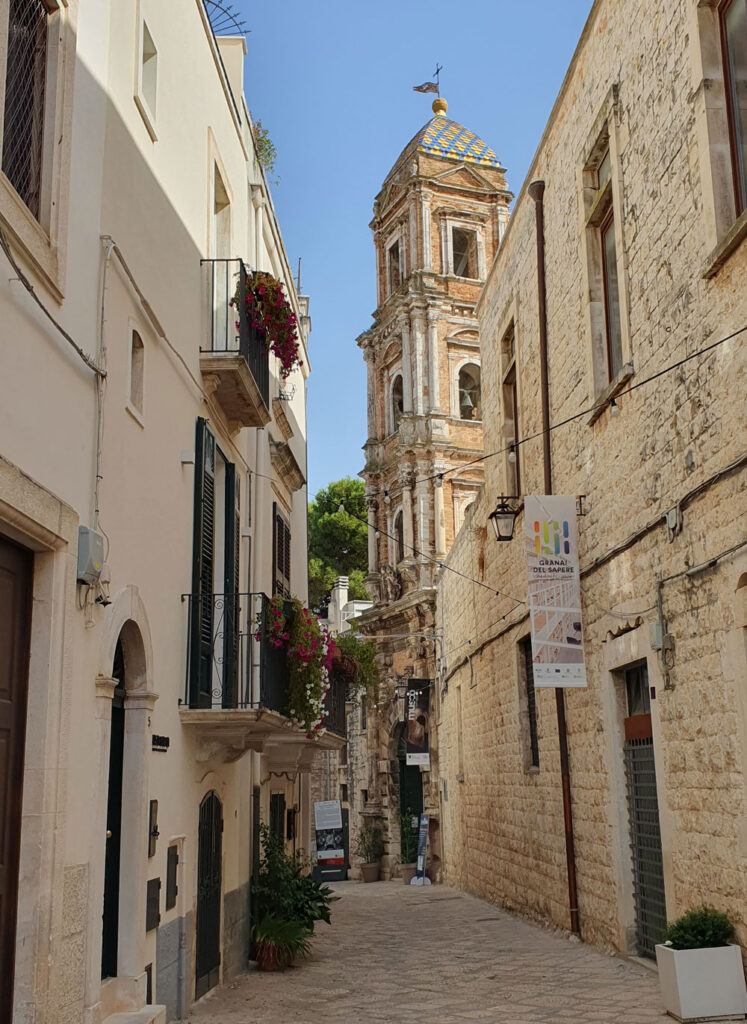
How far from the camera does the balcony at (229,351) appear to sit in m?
9.13

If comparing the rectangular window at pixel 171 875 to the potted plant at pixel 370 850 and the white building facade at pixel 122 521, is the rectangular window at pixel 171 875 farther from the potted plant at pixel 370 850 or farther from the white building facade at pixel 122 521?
the potted plant at pixel 370 850

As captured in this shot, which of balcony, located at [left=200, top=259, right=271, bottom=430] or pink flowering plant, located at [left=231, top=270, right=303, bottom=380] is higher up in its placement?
pink flowering plant, located at [left=231, top=270, right=303, bottom=380]

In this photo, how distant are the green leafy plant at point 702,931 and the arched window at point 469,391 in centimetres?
2644

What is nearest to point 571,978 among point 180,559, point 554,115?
point 180,559

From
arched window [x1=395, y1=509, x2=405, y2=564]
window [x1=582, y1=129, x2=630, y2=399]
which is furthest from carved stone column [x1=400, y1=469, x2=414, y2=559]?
window [x1=582, y1=129, x2=630, y2=399]

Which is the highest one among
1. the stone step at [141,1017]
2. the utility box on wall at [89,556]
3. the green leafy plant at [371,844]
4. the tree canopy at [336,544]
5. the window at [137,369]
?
the tree canopy at [336,544]

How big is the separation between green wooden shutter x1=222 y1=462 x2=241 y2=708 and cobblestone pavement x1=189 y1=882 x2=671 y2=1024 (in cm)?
238

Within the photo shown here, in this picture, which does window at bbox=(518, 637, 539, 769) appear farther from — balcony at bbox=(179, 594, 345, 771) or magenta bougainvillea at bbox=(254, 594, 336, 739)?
balcony at bbox=(179, 594, 345, 771)

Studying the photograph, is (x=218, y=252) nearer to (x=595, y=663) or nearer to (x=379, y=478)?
(x=595, y=663)

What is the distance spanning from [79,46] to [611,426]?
18.3ft

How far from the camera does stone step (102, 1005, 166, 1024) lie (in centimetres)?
612

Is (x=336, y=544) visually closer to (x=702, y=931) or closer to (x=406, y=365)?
(x=406, y=365)

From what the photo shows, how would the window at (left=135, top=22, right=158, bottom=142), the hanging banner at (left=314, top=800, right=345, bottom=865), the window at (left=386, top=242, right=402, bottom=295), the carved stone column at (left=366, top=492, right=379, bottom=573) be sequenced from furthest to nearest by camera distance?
the window at (left=386, top=242, right=402, bottom=295) → the carved stone column at (left=366, top=492, right=379, bottom=573) → the hanging banner at (left=314, top=800, right=345, bottom=865) → the window at (left=135, top=22, right=158, bottom=142)

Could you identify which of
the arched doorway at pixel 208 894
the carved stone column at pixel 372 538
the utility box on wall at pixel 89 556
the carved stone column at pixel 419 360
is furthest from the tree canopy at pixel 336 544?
the utility box on wall at pixel 89 556
